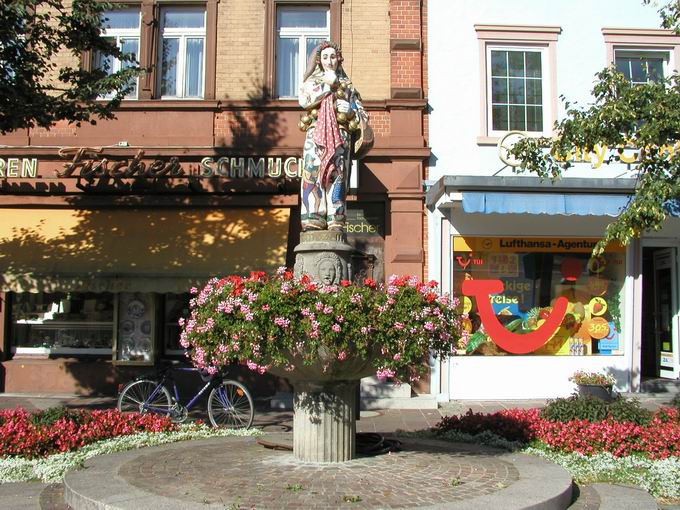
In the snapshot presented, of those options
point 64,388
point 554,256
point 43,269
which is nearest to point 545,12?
point 554,256

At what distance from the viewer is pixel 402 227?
12266mm

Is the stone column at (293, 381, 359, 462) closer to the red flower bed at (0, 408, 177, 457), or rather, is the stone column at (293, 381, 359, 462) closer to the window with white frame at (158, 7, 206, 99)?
the red flower bed at (0, 408, 177, 457)

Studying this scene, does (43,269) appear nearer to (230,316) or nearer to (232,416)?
(232,416)

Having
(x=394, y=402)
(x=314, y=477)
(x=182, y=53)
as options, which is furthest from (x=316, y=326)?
(x=182, y=53)

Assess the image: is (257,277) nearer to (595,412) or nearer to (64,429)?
(64,429)

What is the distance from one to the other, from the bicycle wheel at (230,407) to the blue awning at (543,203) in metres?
4.69

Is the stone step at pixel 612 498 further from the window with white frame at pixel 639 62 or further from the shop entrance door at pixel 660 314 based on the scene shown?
the window with white frame at pixel 639 62

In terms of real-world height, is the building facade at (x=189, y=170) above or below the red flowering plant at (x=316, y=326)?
above

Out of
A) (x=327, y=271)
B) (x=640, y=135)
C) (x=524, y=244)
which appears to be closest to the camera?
(x=327, y=271)

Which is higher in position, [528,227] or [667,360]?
[528,227]

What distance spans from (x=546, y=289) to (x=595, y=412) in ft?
16.7

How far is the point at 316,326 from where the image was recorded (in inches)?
205

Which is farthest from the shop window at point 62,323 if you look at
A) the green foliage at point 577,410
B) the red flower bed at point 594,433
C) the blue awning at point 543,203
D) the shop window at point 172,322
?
the green foliage at point 577,410

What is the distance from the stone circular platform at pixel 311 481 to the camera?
484 centimetres
